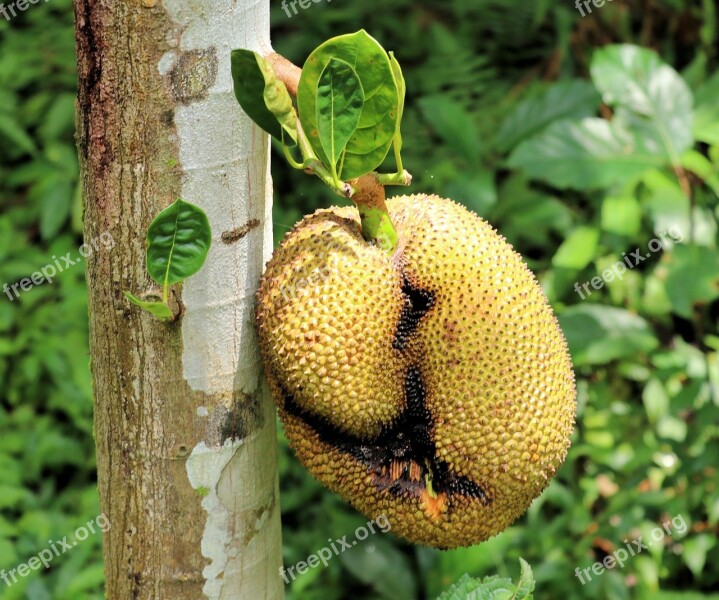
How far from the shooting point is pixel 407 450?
35.3 inches

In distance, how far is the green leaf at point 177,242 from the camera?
78 centimetres

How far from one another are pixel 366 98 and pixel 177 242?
20 centimetres

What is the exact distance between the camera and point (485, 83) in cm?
255

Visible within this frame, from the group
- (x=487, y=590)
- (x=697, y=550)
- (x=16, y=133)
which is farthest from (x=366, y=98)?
(x=16, y=133)

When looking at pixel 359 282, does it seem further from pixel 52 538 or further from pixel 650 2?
pixel 650 2

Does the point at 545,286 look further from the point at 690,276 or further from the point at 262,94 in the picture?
the point at 262,94

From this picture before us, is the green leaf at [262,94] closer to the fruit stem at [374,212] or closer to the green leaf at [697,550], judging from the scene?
the fruit stem at [374,212]

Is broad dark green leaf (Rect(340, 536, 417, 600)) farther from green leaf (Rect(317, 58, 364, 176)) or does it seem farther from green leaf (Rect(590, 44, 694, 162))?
green leaf (Rect(317, 58, 364, 176))

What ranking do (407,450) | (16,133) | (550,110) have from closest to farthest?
(407,450) → (550,110) → (16,133)

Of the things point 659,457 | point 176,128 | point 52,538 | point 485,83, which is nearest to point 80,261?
point 52,538

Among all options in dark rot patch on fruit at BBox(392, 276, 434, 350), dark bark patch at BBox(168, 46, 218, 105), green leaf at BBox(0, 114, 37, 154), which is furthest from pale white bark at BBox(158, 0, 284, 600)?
green leaf at BBox(0, 114, 37, 154)

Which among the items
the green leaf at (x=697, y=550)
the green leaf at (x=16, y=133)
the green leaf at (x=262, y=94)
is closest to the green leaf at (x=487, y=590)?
the green leaf at (x=262, y=94)

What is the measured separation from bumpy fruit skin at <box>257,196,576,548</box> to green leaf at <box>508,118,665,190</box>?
827 mm

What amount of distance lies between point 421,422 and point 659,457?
52.5 inches
